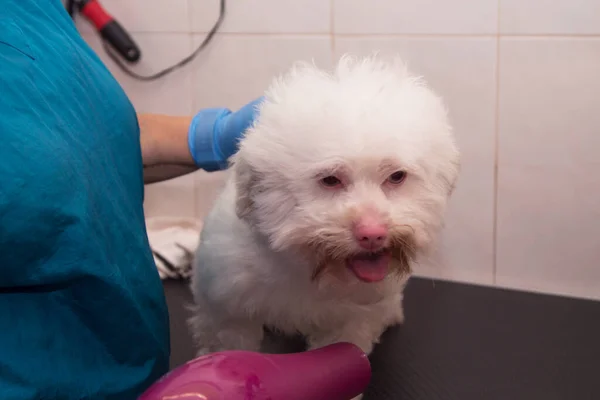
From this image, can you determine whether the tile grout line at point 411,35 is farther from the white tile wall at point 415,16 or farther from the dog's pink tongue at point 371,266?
the dog's pink tongue at point 371,266

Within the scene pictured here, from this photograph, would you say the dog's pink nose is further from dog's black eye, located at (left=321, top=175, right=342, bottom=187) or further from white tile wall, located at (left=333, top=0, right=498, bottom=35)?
white tile wall, located at (left=333, top=0, right=498, bottom=35)

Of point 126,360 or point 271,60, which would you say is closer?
point 126,360

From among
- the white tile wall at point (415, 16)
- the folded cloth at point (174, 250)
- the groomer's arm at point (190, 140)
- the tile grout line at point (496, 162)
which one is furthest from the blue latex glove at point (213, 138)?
the tile grout line at point (496, 162)

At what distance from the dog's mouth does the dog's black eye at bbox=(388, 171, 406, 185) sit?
0.08 meters

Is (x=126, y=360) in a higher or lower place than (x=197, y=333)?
higher

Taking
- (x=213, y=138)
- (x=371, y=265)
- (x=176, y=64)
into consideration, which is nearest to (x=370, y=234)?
(x=371, y=265)

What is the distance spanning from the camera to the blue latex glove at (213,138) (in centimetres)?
102

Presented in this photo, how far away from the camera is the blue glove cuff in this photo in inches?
40.9

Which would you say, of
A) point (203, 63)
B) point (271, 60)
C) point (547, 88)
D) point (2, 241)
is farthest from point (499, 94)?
point (2, 241)

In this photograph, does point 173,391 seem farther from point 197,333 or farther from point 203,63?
point 203,63

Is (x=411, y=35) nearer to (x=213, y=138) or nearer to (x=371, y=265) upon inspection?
(x=213, y=138)

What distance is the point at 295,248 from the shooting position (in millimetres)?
735

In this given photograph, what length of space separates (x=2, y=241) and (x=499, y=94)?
99 centimetres

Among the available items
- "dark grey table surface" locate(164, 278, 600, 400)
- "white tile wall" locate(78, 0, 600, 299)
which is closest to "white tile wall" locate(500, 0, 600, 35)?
"white tile wall" locate(78, 0, 600, 299)
